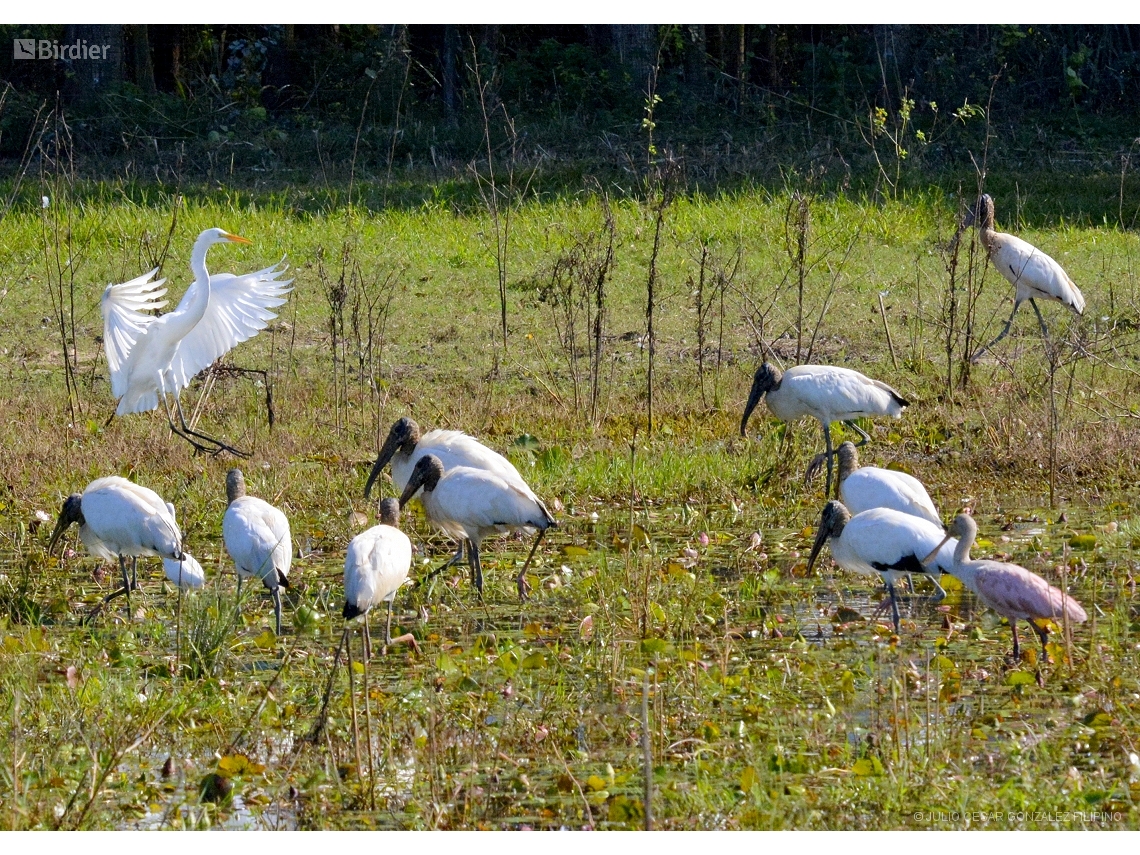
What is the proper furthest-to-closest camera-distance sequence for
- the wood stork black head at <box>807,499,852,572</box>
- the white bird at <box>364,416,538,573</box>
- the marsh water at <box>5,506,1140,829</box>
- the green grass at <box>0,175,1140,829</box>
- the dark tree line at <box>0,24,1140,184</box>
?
1. the dark tree line at <box>0,24,1140,184</box>
2. the white bird at <box>364,416,538,573</box>
3. the wood stork black head at <box>807,499,852,572</box>
4. the green grass at <box>0,175,1140,829</box>
5. the marsh water at <box>5,506,1140,829</box>

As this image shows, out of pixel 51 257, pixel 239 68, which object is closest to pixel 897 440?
pixel 51 257

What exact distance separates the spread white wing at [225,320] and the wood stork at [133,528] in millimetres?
2712

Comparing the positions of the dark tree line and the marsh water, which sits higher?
the dark tree line

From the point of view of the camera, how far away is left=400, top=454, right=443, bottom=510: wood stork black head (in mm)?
6633

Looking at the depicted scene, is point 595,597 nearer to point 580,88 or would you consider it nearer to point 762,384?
point 762,384

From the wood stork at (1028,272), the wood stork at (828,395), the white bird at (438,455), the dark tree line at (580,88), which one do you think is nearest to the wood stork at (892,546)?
the white bird at (438,455)

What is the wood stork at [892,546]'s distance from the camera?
566 centimetres

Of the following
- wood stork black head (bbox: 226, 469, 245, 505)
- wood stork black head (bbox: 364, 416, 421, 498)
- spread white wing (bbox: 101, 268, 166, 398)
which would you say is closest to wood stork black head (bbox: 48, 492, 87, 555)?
wood stork black head (bbox: 226, 469, 245, 505)

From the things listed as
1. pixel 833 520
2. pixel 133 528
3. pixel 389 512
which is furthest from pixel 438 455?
pixel 833 520

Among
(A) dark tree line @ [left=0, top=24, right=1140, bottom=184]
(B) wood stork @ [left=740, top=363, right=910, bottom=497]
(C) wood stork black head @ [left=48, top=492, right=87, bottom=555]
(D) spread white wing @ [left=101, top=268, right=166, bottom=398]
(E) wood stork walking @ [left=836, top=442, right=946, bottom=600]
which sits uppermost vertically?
(A) dark tree line @ [left=0, top=24, right=1140, bottom=184]

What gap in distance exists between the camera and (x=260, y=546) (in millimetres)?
5762

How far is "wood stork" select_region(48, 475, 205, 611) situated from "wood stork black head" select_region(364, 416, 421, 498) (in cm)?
126

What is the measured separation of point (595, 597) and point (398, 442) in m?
1.63

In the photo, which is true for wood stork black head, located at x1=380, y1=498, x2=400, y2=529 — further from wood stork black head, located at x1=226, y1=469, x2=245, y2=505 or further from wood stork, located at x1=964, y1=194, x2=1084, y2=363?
wood stork, located at x1=964, y1=194, x2=1084, y2=363
